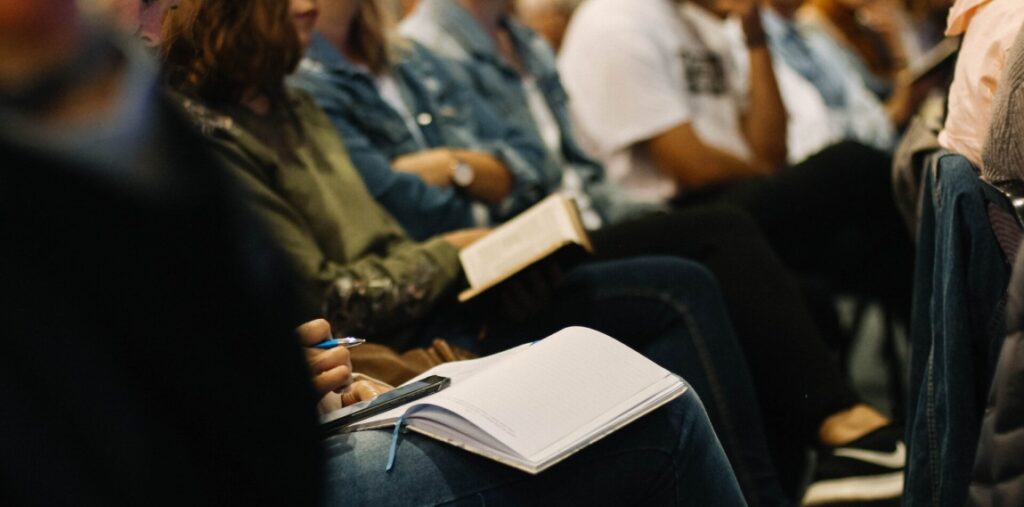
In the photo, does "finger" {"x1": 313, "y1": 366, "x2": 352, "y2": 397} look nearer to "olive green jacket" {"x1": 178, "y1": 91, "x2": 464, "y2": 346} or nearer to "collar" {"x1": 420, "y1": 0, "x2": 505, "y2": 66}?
"olive green jacket" {"x1": 178, "y1": 91, "x2": 464, "y2": 346}

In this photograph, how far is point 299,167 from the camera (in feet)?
5.92

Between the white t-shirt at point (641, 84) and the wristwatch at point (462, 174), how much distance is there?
602 millimetres

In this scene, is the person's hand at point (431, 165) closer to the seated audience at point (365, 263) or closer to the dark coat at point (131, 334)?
the seated audience at point (365, 263)

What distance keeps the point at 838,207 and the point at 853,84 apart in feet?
4.86

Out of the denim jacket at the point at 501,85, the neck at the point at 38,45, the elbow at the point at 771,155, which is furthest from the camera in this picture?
the elbow at the point at 771,155

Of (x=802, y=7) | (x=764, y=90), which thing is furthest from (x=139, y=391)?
(x=802, y=7)

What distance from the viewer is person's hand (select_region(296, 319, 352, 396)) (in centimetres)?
121

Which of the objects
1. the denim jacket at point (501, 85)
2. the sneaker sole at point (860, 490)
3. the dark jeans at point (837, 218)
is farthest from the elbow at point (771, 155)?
the sneaker sole at point (860, 490)

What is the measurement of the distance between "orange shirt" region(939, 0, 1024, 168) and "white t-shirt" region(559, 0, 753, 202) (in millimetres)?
1143

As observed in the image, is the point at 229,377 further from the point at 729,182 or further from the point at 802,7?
the point at 802,7

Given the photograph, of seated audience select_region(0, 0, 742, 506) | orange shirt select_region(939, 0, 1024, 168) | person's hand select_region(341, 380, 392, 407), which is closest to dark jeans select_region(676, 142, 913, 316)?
orange shirt select_region(939, 0, 1024, 168)

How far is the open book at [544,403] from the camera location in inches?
43.8

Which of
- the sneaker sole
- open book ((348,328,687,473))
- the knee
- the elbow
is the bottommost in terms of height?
the sneaker sole

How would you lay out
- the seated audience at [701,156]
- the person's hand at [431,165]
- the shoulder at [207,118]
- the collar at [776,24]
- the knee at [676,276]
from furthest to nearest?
the collar at [776,24] < the seated audience at [701,156] < the person's hand at [431,165] < the knee at [676,276] < the shoulder at [207,118]
